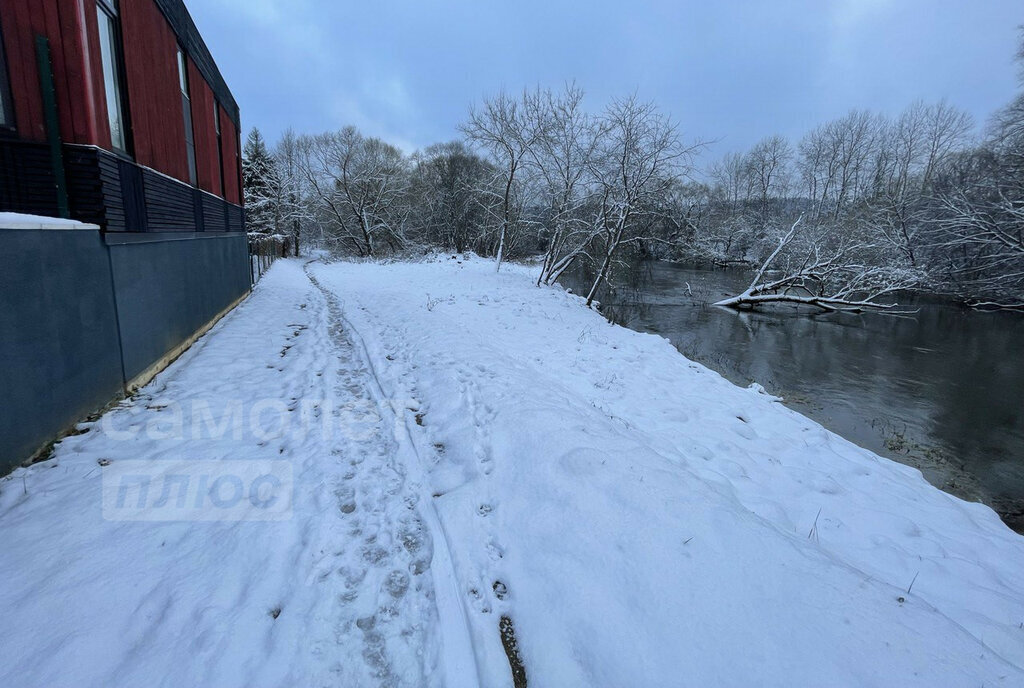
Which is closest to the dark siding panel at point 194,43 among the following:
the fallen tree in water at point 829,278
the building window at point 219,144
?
the building window at point 219,144

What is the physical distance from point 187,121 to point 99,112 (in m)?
4.38

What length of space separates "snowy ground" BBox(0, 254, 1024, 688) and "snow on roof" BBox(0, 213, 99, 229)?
5.76 feet

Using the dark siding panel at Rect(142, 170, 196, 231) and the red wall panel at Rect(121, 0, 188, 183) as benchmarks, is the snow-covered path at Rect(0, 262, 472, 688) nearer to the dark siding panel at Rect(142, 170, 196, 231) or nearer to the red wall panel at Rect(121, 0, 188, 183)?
the dark siding panel at Rect(142, 170, 196, 231)

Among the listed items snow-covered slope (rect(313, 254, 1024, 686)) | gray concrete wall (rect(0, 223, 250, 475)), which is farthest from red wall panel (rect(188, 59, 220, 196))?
snow-covered slope (rect(313, 254, 1024, 686))

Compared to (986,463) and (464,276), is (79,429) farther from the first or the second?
(464,276)

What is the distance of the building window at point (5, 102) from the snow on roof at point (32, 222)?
952mm

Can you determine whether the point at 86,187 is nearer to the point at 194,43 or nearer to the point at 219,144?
the point at 194,43

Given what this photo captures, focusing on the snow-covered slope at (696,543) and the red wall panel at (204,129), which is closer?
the snow-covered slope at (696,543)

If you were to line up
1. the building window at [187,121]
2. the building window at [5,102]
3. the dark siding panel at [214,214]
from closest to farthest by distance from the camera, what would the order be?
the building window at [5,102]
the building window at [187,121]
the dark siding panel at [214,214]

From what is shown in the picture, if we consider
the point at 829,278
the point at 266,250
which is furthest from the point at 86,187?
the point at 266,250

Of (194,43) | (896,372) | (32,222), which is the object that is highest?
(194,43)

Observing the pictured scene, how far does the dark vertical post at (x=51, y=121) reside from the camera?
4000 millimetres

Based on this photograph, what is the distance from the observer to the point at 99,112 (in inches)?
175

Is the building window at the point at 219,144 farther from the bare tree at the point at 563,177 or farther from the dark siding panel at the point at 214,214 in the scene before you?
the bare tree at the point at 563,177
